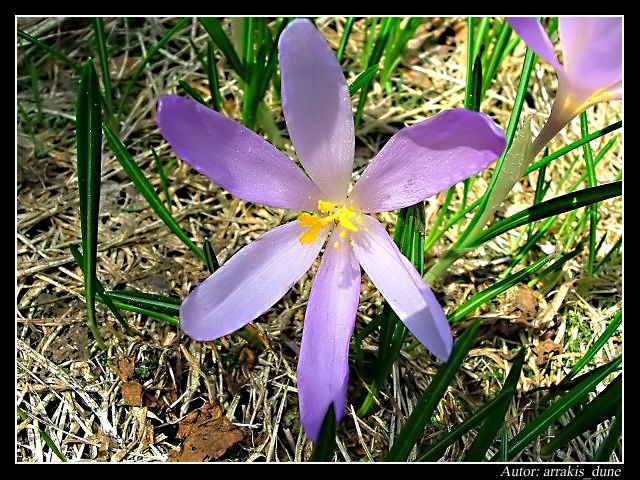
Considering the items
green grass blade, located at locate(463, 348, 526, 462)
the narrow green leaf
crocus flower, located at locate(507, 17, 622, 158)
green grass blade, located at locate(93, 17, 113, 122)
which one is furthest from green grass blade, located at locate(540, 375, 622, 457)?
green grass blade, located at locate(93, 17, 113, 122)

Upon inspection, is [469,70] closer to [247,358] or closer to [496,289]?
[496,289]

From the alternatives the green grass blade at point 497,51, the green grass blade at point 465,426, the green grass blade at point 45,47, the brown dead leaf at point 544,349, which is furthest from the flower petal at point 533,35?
the green grass blade at point 45,47

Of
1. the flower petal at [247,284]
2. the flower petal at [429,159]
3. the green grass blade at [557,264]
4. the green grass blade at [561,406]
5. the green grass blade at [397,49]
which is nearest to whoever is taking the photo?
the flower petal at [429,159]

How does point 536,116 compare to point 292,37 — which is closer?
point 292,37

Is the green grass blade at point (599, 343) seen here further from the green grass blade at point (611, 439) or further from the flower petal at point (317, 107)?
the flower petal at point (317, 107)

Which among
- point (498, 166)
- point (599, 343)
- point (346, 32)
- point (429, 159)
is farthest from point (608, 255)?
point (346, 32)
